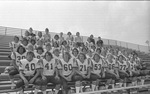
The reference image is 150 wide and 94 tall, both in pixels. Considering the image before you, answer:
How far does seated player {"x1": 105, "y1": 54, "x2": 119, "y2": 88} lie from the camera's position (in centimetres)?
588

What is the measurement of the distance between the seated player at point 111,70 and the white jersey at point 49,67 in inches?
81.3

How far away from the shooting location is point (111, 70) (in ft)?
20.2

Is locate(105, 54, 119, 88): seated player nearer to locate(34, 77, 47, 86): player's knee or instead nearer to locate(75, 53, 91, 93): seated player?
locate(75, 53, 91, 93): seated player

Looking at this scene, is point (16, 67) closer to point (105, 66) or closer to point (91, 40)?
point (105, 66)

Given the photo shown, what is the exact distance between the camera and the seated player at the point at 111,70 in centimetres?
588

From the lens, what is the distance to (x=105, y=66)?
5.84 meters

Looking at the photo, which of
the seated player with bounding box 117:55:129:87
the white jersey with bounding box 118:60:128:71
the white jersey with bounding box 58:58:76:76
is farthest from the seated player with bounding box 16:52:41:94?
the white jersey with bounding box 118:60:128:71

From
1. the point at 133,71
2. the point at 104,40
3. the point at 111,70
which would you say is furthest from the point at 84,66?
Answer: the point at 104,40

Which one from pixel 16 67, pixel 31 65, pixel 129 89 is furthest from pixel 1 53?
pixel 129 89

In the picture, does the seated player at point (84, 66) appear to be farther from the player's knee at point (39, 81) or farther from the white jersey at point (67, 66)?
the player's knee at point (39, 81)

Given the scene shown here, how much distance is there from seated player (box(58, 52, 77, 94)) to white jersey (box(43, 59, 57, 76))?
177 millimetres

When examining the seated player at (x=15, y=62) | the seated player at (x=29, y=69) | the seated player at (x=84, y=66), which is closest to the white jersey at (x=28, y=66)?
the seated player at (x=29, y=69)

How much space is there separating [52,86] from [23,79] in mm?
1009

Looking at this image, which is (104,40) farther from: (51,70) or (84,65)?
(51,70)
